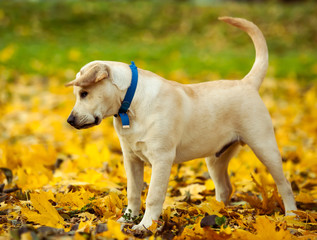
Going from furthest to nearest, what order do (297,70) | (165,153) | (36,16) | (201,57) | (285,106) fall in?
(36,16) < (201,57) < (297,70) < (285,106) < (165,153)

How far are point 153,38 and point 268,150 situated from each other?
14.4 meters

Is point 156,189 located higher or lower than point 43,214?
higher

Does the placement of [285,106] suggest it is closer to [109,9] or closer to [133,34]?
[133,34]

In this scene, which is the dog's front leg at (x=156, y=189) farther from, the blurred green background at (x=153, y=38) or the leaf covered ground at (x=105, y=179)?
the blurred green background at (x=153, y=38)

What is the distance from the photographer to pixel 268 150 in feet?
11.1

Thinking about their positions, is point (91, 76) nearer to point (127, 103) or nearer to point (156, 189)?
point (127, 103)

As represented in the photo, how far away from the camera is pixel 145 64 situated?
1115 cm

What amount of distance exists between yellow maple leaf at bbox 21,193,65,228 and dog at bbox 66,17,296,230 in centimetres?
54

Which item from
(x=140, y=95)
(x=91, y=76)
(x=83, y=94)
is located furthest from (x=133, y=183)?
(x=91, y=76)

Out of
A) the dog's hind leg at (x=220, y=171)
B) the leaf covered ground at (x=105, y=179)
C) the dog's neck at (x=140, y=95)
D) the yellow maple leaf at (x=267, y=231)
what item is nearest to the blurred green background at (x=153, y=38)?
the leaf covered ground at (x=105, y=179)

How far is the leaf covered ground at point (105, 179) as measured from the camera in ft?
9.02

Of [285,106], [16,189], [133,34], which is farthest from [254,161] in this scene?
[133,34]

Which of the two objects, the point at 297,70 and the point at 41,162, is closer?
the point at 41,162

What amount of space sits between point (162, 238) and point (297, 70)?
898 cm
